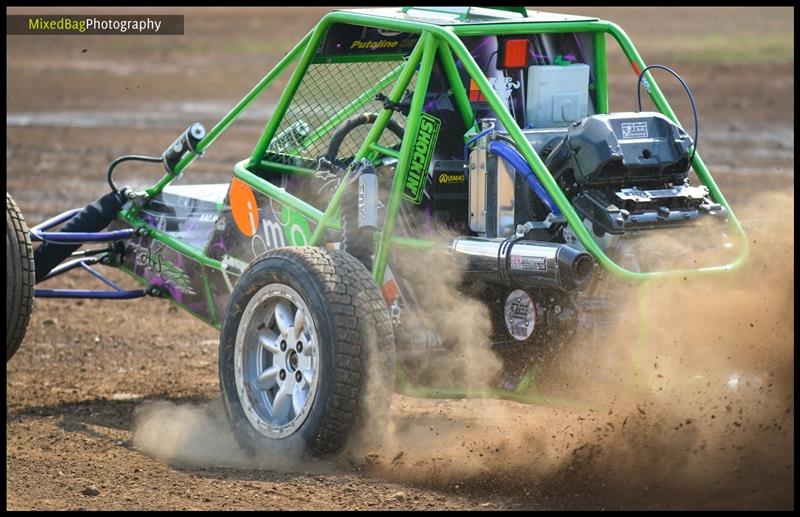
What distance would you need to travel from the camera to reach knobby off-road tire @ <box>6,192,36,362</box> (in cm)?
701

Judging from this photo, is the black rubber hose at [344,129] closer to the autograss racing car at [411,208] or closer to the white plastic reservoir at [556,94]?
the autograss racing car at [411,208]

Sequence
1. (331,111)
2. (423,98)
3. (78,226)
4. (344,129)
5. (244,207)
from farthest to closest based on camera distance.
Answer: (78,226) < (331,111) < (244,207) < (344,129) < (423,98)

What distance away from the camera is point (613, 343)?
19.6 ft

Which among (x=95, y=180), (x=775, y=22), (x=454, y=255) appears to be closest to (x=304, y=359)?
(x=454, y=255)

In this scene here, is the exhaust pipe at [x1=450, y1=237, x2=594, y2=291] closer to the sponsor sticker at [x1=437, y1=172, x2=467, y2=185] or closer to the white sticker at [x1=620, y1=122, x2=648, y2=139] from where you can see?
the sponsor sticker at [x1=437, y1=172, x2=467, y2=185]

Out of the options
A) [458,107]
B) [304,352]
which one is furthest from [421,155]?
[304,352]

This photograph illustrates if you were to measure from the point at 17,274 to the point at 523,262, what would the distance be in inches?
107

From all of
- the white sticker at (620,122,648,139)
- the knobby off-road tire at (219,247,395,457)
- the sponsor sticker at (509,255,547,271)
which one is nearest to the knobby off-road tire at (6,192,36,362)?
the knobby off-road tire at (219,247,395,457)

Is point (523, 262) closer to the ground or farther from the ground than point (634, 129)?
closer to the ground

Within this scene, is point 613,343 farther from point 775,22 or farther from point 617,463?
point 775,22

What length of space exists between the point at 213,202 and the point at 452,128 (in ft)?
5.55

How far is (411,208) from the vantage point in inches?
262

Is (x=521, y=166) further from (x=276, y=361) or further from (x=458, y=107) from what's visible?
(x=276, y=361)

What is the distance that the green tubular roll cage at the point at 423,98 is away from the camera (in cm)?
606
